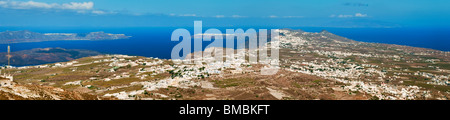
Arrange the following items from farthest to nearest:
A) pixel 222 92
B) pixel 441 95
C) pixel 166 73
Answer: pixel 166 73 < pixel 441 95 < pixel 222 92

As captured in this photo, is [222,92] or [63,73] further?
[63,73]

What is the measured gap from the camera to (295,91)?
68.3 m
